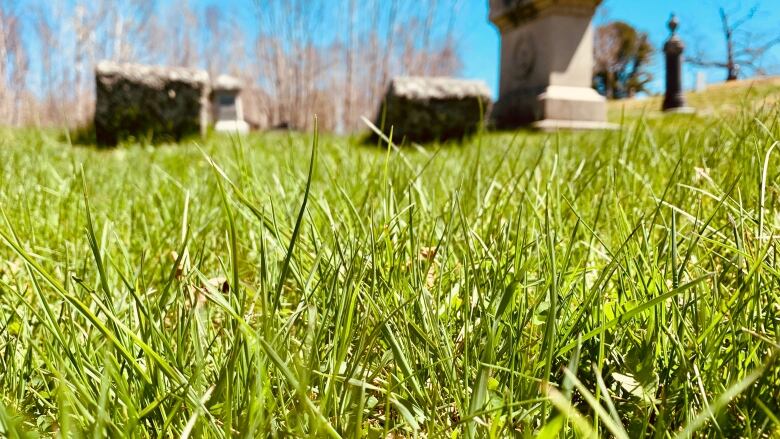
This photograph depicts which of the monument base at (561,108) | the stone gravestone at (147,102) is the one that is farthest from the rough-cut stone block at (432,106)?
the stone gravestone at (147,102)

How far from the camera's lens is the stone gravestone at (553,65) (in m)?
6.07

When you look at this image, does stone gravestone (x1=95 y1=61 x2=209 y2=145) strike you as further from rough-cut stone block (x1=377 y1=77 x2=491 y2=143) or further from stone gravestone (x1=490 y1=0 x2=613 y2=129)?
stone gravestone (x1=490 y1=0 x2=613 y2=129)

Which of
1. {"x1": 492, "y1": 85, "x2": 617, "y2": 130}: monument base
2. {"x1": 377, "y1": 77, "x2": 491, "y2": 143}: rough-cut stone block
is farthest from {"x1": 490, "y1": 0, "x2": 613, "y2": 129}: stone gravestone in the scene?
{"x1": 377, "y1": 77, "x2": 491, "y2": 143}: rough-cut stone block

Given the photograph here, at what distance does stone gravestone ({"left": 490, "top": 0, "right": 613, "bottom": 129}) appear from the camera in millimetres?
6070

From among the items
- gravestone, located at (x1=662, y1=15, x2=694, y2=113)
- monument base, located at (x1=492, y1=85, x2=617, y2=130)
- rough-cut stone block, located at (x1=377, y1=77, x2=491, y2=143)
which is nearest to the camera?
rough-cut stone block, located at (x1=377, y1=77, x2=491, y2=143)

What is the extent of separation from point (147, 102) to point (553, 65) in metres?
4.54

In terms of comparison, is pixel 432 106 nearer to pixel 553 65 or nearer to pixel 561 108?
pixel 561 108

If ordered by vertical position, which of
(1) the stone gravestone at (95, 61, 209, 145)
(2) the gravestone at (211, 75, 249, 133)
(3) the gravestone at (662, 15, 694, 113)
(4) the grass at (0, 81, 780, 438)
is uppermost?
(3) the gravestone at (662, 15, 694, 113)

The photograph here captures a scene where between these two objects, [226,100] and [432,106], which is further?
[226,100]

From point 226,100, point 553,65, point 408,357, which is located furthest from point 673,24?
point 408,357

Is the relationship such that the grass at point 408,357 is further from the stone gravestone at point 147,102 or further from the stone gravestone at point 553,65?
the stone gravestone at point 553,65

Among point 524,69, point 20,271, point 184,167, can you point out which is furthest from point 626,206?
point 524,69

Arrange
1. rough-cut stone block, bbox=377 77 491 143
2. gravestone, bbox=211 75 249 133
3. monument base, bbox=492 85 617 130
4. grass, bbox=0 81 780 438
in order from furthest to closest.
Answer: gravestone, bbox=211 75 249 133 → monument base, bbox=492 85 617 130 → rough-cut stone block, bbox=377 77 491 143 → grass, bbox=0 81 780 438

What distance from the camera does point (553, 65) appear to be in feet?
20.5
